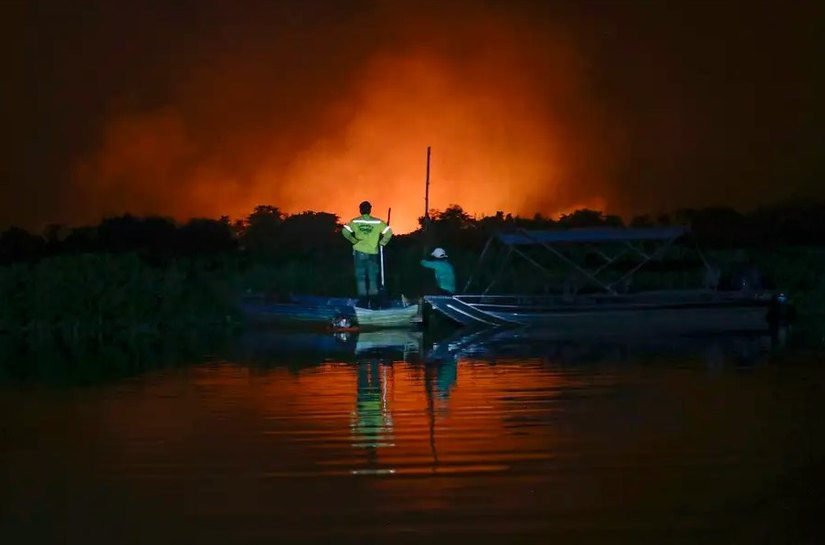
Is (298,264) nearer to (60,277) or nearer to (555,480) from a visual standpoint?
(60,277)

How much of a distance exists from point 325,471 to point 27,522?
1729 millimetres

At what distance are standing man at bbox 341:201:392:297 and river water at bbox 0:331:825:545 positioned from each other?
24.0 ft

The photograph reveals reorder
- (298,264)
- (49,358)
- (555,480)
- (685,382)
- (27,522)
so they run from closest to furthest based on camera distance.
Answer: (27,522) → (555,480) → (685,382) → (49,358) → (298,264)

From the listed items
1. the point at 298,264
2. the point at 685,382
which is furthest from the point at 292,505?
the point at 298,264

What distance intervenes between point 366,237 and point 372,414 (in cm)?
1099

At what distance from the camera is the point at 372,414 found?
9.41 m

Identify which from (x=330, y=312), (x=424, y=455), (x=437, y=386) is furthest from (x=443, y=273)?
(x=424, y=455)

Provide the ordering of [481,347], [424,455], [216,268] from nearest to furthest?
[424,455], [481,347], [216,268]

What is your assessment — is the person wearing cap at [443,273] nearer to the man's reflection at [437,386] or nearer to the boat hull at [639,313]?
the boat hull at [639,313]

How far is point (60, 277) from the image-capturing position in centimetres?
2302

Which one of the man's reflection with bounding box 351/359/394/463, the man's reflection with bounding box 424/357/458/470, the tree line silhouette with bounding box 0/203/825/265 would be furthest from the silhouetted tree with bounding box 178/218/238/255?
the man's reflection with bounding box 351/359/394/463

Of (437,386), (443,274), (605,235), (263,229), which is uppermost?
(263,229)

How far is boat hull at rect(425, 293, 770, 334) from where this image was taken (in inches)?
763

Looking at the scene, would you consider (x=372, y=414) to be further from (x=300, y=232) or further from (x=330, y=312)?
(x=300, y=232)
